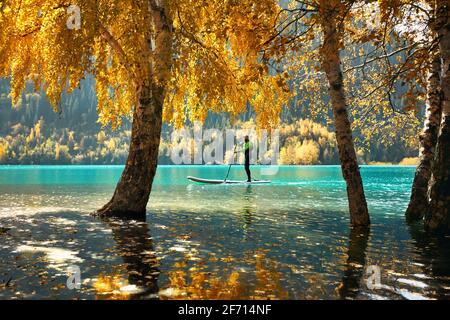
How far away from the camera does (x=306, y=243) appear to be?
11.5 meters

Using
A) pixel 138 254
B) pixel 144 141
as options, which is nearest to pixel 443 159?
pixel 138 254

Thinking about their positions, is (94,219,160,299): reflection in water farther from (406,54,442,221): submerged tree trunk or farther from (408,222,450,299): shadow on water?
(406,54,442,221): submerged tree trunk

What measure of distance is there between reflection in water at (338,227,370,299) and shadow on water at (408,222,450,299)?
1078mm

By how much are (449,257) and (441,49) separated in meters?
5.33

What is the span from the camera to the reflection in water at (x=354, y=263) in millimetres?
7055

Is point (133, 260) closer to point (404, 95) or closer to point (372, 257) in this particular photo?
point (372, 257)

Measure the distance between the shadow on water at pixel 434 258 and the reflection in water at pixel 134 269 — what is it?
4.21 m

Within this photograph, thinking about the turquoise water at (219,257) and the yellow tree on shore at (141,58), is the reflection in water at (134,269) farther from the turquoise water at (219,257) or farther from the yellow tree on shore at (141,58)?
the yellow tree on shore at (141,58)

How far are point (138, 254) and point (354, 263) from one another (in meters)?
4.36

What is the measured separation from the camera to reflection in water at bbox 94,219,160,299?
6895 mm

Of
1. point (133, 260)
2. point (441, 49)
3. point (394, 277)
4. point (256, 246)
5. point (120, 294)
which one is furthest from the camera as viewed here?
point (441, 49)

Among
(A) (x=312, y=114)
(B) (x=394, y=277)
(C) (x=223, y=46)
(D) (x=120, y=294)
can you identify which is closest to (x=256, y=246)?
(B) (x=394, y=277)

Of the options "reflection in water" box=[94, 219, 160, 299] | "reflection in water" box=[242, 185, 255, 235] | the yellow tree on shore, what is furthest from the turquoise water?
the yellow tree on shore

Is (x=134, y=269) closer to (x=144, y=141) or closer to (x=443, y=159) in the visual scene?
(x=144, y=141)
